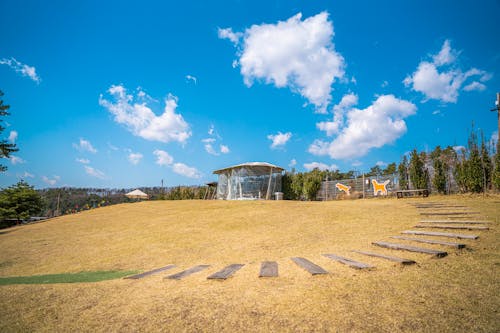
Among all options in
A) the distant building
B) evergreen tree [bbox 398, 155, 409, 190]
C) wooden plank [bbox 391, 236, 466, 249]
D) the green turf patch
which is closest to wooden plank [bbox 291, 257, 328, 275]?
wooden plank [bbox 391, 236, 466, 249]

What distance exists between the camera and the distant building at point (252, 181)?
20875 mm

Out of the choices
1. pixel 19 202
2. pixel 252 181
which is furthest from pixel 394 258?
pixel 19 202

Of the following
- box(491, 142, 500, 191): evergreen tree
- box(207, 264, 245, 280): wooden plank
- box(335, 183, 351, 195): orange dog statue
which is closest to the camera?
box(207, 264, 245, 280): wooden plank

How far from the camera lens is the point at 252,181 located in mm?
21938

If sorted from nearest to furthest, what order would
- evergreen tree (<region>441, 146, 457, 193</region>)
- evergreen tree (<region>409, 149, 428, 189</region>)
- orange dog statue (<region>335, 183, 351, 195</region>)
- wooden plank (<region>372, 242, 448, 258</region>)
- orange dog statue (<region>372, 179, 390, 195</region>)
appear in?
wooden plank (<region>372, 242, 448, 258</region>) → evergreen tree (<region>441, 146, 457, 193</region>) → evergreen tree (<region>409, 149, 428, 189</region>) → orange dog statue (<region>372, 179, 390, 195</region>) → orange dog statue (<region>335, 183, 351, 195</region>)

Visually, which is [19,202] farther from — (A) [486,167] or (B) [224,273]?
(A) [486,167]

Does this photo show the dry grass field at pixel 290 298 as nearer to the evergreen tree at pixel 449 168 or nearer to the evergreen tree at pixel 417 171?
the evergreen tree at pixel 449 168

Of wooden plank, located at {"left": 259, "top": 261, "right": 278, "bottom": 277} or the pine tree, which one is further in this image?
the pine tree

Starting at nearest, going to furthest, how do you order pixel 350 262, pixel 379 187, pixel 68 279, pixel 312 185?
pixel 350 262 → pixel 68 279 → pixel 379 187 → pixel 312 185

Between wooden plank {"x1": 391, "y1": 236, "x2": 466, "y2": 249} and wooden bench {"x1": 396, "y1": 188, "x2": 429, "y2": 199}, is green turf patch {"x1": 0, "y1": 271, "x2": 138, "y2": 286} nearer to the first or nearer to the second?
wooden plank {"x1": 391, "y1": 236, "x2": 466, "y2": 249}

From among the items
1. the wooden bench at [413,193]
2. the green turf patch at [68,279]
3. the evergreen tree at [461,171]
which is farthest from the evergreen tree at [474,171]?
the green turf patch at [68,279]

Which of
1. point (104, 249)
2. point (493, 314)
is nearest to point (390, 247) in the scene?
point (493, 314)

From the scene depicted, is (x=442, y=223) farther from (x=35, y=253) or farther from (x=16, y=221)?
(x=16, y=221)

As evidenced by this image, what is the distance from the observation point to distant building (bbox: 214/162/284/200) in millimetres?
20875
